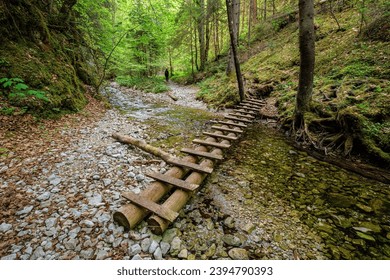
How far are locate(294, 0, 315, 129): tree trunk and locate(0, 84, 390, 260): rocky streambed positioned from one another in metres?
2.08

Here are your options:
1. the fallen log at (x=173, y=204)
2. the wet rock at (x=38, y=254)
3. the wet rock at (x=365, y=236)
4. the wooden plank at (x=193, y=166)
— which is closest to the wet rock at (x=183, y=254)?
the fallen log at (x=173, y=204)

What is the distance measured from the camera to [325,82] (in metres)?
7.37

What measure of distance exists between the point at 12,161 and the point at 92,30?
27.4 feet

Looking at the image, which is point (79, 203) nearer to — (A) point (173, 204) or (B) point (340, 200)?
(A) point (173, 204)

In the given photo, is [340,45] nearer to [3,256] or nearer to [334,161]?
[334,161]

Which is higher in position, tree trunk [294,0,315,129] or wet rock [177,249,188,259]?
tree trunk [294,0,315,129]

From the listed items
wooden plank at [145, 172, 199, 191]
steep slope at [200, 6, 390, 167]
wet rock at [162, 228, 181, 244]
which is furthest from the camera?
steep slope at [200, 6, 390, 167]

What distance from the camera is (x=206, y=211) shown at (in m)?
3.24

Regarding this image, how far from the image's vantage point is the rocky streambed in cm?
252

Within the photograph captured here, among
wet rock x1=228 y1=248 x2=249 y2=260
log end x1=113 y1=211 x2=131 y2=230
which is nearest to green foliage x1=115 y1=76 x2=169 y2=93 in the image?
log end x1=113 y1=211 x2=131 y2=230

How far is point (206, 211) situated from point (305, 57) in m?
5.49

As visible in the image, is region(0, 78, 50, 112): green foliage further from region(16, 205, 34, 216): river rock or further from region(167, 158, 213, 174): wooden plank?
region(167, 158, 213, 174): wooden plank

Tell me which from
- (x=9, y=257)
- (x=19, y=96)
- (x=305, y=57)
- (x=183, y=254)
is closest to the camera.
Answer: (x=9, y=257)

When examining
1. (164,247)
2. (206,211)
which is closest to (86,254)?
(164,247)
